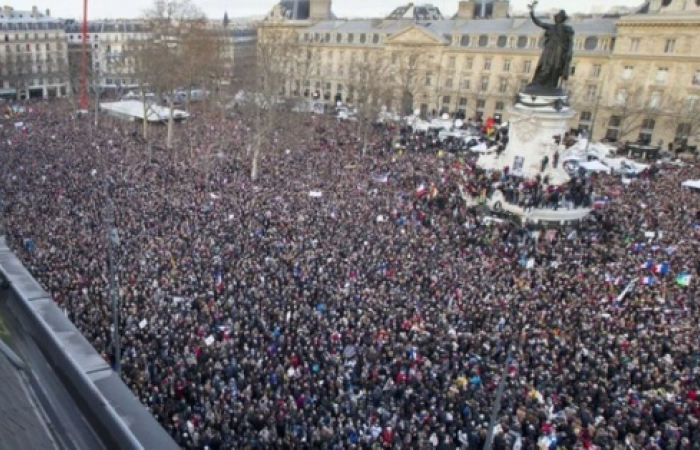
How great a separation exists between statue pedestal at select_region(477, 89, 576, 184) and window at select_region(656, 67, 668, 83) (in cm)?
3187

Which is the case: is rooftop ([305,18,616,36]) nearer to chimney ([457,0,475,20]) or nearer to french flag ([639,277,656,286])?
chimney ([457,0,475,20])

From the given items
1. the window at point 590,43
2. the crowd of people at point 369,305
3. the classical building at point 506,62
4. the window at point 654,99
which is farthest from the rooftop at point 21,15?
the window at point 654,99

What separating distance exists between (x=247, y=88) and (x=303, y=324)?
104 ft

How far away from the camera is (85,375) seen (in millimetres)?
14125

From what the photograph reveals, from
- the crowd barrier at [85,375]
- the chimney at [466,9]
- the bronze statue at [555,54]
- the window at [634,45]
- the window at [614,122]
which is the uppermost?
the chimney at [466,9]

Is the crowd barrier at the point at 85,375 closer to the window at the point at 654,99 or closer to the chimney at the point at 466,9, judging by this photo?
the window at the point at 654,99

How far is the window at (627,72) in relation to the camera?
190 feet

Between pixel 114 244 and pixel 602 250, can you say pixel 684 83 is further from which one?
pixel 114 244

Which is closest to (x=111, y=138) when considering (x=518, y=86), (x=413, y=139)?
(x=413, y=139)

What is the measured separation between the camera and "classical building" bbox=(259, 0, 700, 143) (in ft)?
178

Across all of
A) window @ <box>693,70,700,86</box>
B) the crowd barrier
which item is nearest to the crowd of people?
the crowd barrier

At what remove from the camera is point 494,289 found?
19938 millimetres

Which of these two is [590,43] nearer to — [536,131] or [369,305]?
[536,131]

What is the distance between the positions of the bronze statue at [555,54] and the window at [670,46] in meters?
32.1
